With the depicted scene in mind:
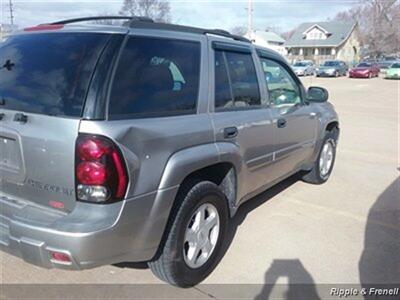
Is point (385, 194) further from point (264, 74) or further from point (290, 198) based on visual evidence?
point (264, 74)

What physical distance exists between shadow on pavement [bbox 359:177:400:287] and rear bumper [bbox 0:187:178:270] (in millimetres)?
1967

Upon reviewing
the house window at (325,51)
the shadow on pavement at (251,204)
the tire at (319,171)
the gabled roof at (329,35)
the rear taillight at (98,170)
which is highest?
the gabled roof at (329,35)

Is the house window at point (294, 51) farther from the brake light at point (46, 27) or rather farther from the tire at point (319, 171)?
the brake light at point (46, 27)

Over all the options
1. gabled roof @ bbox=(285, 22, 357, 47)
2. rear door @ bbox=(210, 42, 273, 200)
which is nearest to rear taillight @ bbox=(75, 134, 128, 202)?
rear door @ bbox=(210, 42, 273, 200)

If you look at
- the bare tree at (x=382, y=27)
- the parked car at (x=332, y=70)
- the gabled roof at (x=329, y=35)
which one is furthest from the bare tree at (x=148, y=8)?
the bare tree at (x=382, y=27)

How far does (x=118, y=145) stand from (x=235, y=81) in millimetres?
1549

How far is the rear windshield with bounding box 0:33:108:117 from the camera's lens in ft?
8.21

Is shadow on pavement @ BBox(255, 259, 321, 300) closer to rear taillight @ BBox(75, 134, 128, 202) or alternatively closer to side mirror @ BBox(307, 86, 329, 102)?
rear taillight @ BBox(75, 134, 128, 202)

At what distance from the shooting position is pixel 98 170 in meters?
2.43

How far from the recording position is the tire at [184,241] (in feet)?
9.72

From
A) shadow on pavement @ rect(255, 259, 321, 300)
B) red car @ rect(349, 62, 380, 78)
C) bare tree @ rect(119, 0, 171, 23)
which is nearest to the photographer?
shadow on pavement @ rect(255, 259, 321, 300)

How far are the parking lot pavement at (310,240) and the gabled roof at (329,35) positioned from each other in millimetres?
72178

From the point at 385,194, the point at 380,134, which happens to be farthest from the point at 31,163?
the point at 380,134

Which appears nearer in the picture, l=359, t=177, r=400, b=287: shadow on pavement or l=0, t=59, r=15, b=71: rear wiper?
l=0, t=59, r=15, b=71: rear wiper
